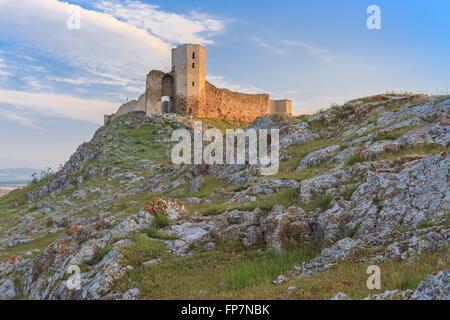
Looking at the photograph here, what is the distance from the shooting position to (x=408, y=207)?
5.85 metres

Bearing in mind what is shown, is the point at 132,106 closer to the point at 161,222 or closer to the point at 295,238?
the point at 161,222

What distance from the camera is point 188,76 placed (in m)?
40.8

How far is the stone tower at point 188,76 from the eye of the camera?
132 ft

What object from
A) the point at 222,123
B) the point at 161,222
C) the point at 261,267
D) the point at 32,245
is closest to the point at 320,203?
the point at 261,267

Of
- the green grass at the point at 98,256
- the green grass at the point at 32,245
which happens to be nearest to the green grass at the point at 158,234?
the green grass at the point at 98,256

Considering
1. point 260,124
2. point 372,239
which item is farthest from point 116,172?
point 372,239

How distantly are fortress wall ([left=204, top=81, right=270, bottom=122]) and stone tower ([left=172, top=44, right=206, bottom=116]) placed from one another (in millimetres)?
1707

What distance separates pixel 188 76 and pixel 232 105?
945 centimetres

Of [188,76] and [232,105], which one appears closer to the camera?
[188,76]

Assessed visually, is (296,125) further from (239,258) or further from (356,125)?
(239,258)

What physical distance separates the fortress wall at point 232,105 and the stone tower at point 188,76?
171cm

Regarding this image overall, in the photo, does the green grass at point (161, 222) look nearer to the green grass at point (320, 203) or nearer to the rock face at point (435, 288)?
the green grass at point (320, 203)

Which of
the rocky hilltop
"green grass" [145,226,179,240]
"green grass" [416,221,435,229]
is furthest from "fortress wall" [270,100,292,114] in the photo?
"green grass" [416,221,435,229]

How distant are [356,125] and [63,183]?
24.3 m
